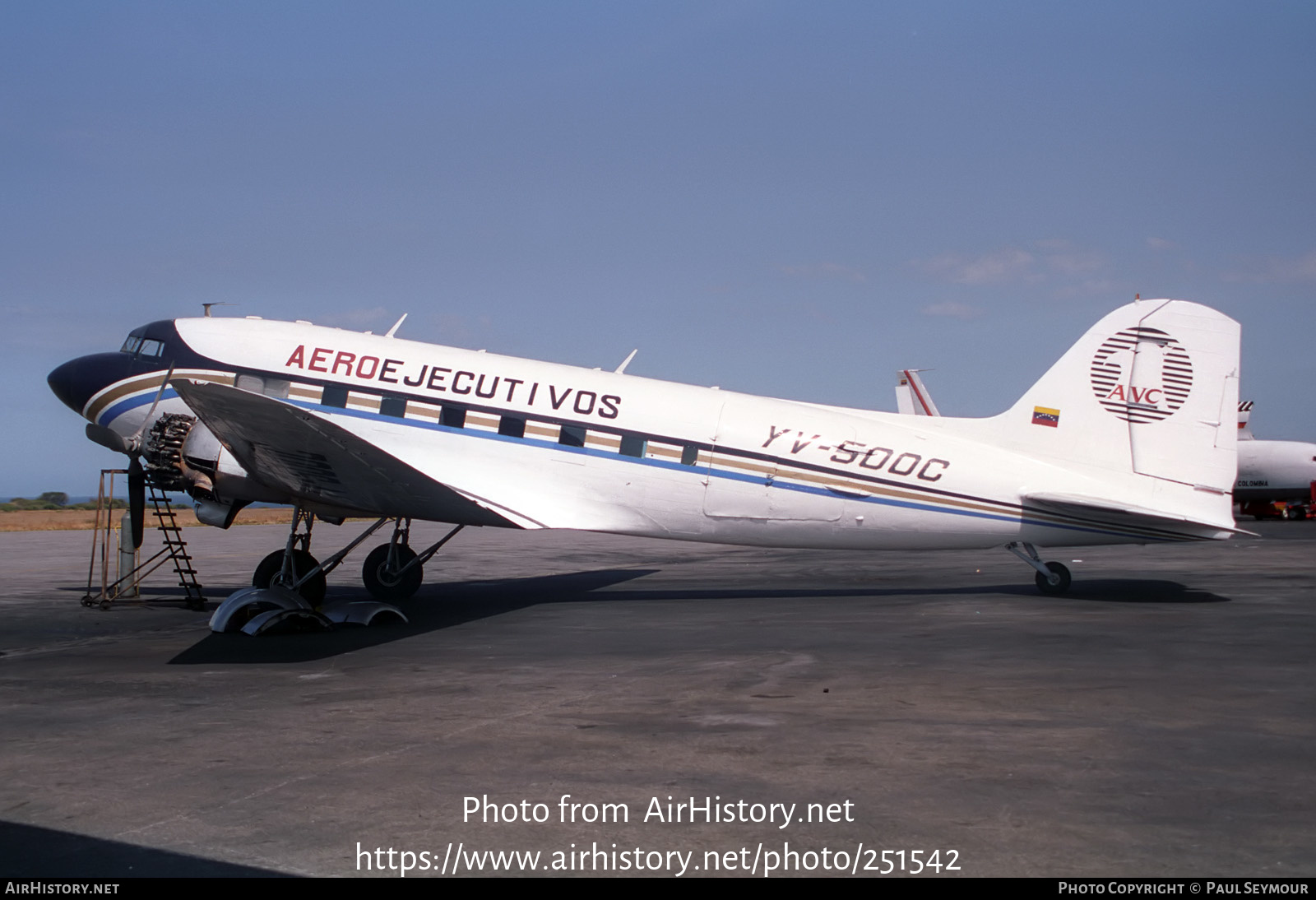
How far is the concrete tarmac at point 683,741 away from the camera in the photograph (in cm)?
483

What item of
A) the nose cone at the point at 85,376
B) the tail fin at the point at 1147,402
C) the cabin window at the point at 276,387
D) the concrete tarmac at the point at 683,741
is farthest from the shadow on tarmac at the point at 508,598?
the nose cone at the point at 85,376

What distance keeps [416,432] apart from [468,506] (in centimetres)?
174

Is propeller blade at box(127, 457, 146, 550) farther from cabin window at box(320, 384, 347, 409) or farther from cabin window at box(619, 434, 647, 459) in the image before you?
A: cabin window at box(619, 434, 647, 459)

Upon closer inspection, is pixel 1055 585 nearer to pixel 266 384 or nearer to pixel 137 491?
pixel 266 384

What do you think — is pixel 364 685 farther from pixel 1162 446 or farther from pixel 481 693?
Result: pixel 1162 446

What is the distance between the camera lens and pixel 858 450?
1477 cm

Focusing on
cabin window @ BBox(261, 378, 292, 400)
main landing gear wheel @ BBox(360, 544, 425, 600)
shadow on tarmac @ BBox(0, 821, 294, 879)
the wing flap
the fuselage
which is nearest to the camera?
shadow on tarmac @ BBox(0, 821, 294, 879)

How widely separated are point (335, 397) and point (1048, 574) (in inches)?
449

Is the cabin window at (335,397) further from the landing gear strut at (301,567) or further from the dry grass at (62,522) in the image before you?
the dry grass at (62,522)

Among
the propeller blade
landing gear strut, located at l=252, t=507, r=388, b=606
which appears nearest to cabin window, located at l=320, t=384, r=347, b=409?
landing gear strut, located at l=252, t=507, r=388, b=606

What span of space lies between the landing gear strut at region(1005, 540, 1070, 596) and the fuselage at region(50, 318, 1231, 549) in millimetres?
671

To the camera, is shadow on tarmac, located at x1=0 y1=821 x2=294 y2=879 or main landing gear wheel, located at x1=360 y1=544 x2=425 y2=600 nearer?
shadow on tarmac, located at x1=0 y1=821 x2=294 y2=879

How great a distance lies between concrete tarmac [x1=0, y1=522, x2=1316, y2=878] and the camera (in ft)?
15.9

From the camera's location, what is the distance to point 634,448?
48.8 feet
